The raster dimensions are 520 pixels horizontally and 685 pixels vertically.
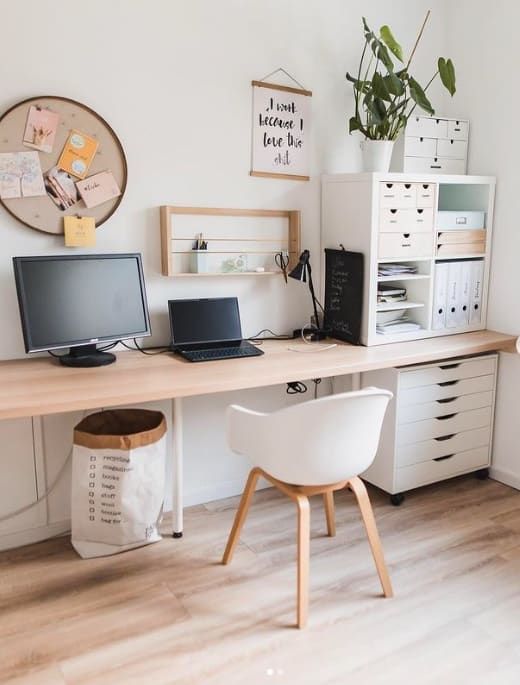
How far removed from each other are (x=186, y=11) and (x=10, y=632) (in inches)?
93.5

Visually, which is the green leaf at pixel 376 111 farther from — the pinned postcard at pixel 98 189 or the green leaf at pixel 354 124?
the pinned postcard at pixel 98 189

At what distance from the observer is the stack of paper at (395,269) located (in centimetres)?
292

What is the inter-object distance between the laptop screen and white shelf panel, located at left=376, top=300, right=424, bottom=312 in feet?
2.13

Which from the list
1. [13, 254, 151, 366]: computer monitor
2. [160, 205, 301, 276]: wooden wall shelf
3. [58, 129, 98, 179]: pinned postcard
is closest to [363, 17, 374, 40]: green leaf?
[160, 205, 301, 276]: wooden wall shelf

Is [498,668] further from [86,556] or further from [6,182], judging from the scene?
A: [6,182]

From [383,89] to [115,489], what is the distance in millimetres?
2011

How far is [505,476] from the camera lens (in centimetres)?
320

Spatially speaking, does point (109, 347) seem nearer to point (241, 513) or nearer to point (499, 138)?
point (241, 513)

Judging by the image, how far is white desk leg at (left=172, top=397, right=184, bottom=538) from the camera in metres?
2.54

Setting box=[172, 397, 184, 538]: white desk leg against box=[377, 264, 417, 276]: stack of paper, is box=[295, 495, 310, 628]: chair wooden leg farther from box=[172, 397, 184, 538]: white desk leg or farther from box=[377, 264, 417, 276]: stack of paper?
box=[377, 264, 417, 276]: stack of paper

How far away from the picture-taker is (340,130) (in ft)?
10.1

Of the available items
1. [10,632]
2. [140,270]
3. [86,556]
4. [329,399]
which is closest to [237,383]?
[329,399]

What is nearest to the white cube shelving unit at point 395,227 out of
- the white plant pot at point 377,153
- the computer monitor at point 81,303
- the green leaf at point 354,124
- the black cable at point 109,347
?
the white plant pot at point 377,153

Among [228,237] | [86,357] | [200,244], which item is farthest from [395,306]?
[86,357]
